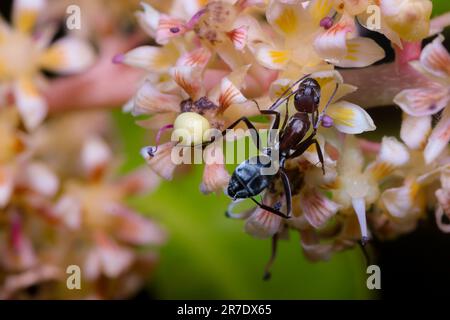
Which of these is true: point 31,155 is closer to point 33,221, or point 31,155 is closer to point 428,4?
point 33,221

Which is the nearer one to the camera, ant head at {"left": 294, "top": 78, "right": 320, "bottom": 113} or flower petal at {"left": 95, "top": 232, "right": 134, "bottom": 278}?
ant head at {"left": 294, "top": 78, "right": 320, "bottom": 113}

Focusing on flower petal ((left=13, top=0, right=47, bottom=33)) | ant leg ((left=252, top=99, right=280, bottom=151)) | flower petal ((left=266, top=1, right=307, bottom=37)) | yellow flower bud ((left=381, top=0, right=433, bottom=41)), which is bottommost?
ant leg ((left=252, top=99, right=280, bottom=151))

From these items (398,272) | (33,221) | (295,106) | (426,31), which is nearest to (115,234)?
(33,221)

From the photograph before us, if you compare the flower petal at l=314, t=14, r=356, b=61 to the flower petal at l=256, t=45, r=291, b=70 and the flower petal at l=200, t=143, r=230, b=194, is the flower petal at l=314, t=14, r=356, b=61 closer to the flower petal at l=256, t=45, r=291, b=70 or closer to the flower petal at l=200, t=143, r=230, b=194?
the flower petal at l=256, t=45, r=291, b=70

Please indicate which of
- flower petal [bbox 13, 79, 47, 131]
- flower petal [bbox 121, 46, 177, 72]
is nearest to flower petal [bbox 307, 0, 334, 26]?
flower petal [bbox 121, 46, 177, 72]

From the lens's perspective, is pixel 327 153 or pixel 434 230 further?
pixel 434 230
